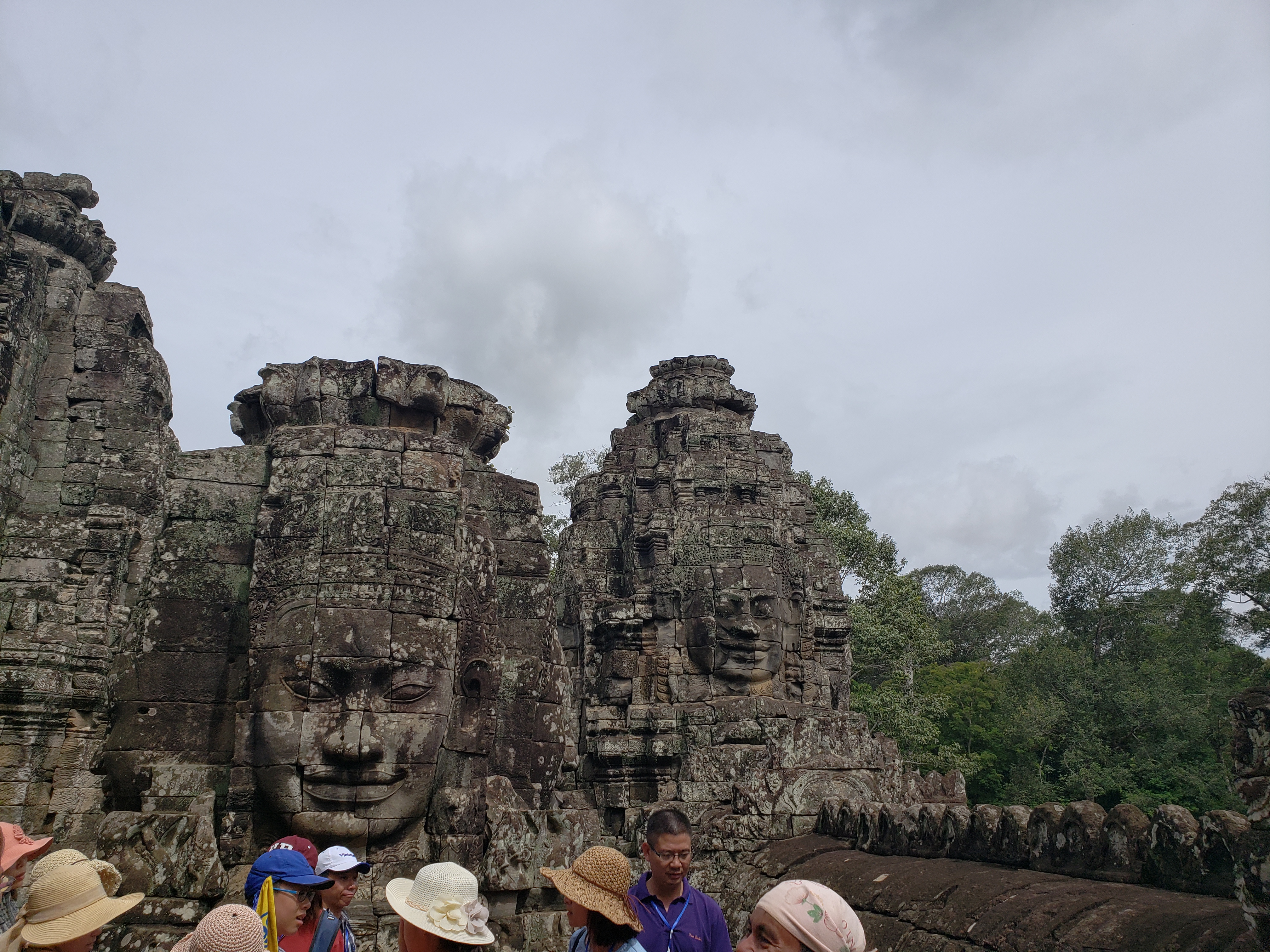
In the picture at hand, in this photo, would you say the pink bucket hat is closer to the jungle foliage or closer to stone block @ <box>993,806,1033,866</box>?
stone block @ <box>993,806,1033,866</box>

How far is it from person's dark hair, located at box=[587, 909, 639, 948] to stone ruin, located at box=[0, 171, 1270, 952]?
2093mm

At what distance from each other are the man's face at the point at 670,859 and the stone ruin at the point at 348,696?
6.19 ft

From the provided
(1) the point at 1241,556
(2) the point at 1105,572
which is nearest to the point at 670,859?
(1) the point at 1241,556

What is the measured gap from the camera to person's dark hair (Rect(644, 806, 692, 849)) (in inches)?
152

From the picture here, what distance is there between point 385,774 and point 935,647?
78.8 ft

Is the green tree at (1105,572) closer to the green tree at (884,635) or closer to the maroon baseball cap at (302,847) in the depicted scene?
the green tree at (884,635)

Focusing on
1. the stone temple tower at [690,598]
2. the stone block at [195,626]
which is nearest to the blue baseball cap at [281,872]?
the stone block at [195,626]

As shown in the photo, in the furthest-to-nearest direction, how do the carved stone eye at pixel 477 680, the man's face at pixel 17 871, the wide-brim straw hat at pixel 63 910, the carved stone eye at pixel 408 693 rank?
the carved stone eye at pixel 477 680
the carved stone eye at pixel 408 693
the man's face at pixel 17 871
the wide-brim straw hat at pixel 63 910

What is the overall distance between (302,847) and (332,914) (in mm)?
482

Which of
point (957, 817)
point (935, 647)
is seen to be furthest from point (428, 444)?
point (935, 647)

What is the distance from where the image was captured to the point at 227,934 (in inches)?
102

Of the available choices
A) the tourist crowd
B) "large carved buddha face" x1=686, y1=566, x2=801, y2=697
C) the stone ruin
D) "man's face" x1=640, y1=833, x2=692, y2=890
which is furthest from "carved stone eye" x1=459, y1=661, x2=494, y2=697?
"large carved buddha face" x1=686, y1=566, x2=801, y2=697

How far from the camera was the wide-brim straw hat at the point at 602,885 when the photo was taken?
3229mm

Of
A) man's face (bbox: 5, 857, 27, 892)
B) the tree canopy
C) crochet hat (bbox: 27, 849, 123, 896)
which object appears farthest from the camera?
the tree canopy
